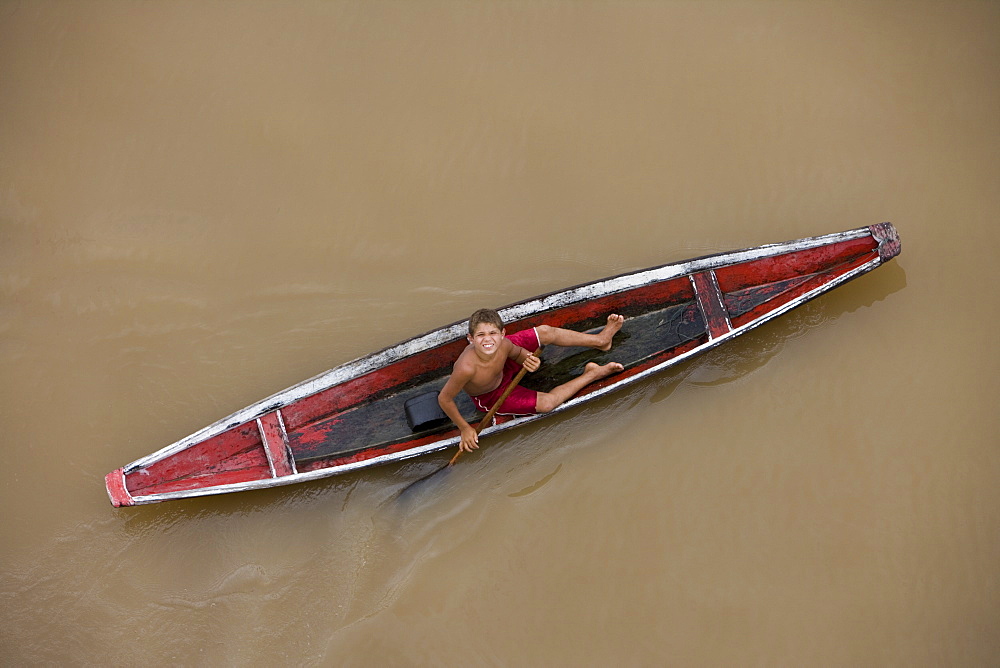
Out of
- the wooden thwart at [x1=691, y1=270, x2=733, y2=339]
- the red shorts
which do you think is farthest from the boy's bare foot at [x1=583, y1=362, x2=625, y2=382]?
the wooden thwart at [x1=691, y1=270, x2=733, y2=339]

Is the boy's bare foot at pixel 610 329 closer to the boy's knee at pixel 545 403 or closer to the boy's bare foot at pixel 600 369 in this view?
the boy's bare foot at pixel 600 369

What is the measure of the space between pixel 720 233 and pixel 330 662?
431cm

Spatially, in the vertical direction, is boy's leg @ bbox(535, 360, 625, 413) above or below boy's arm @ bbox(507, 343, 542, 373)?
below

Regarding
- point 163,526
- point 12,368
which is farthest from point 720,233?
point 12,368

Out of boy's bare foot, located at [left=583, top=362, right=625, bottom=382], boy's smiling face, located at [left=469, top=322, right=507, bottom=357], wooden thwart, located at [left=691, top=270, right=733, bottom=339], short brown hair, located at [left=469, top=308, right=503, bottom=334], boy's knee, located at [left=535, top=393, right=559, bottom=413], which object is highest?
short brown hair, located at [left=469, top=308, right=503, bottom=334]

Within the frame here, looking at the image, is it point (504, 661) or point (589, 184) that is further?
point (589, 184)

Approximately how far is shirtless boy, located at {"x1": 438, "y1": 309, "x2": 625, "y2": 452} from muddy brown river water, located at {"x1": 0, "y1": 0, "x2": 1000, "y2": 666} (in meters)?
0.45

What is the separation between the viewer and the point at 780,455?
5238 mm

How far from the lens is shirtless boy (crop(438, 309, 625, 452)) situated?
417cm

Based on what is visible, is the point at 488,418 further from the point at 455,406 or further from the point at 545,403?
the point at 545,403

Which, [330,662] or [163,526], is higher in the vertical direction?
[163,526]

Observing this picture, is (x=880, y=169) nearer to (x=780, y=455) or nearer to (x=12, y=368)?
(x=780, y=455)

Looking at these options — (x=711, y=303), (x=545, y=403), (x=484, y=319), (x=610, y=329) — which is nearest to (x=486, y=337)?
(x=484, y=319)

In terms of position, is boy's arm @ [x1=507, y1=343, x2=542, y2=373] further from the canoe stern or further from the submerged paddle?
the canoe stern
